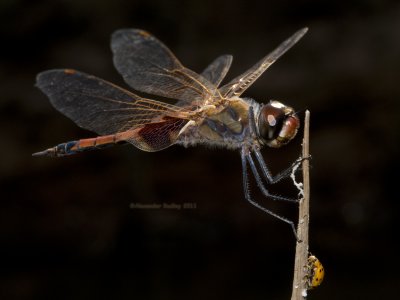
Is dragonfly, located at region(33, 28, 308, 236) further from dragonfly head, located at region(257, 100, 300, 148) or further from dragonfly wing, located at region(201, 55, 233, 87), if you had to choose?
dragonfly wing, located at region(201, 55, 233, 87)

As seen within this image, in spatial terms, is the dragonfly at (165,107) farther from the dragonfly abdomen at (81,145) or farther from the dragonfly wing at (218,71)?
the dragonfly wing at (218,71)

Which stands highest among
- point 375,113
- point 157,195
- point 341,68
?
point 341,68

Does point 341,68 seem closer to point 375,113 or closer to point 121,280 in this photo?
point 375,113

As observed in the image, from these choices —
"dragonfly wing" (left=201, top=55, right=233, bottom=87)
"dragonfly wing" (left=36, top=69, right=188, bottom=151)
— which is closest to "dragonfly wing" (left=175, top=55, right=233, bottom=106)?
"dragonfly wing" (left=201, top=55, right=233, bottom=87)

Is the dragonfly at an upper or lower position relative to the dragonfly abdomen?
upper

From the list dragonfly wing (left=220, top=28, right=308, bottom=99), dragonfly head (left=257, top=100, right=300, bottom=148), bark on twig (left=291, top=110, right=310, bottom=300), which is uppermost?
dragonfly wing (left=220, top=28, right=308, bottom=99)

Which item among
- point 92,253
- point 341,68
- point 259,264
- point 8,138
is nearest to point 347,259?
point 259,264

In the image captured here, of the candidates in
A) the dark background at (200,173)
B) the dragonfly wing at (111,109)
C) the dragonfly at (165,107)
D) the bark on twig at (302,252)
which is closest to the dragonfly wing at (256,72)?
the dragonfly at (165,107)

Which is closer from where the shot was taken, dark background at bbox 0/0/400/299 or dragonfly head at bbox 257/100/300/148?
dragonfly head at bbox 257/100/300/148
